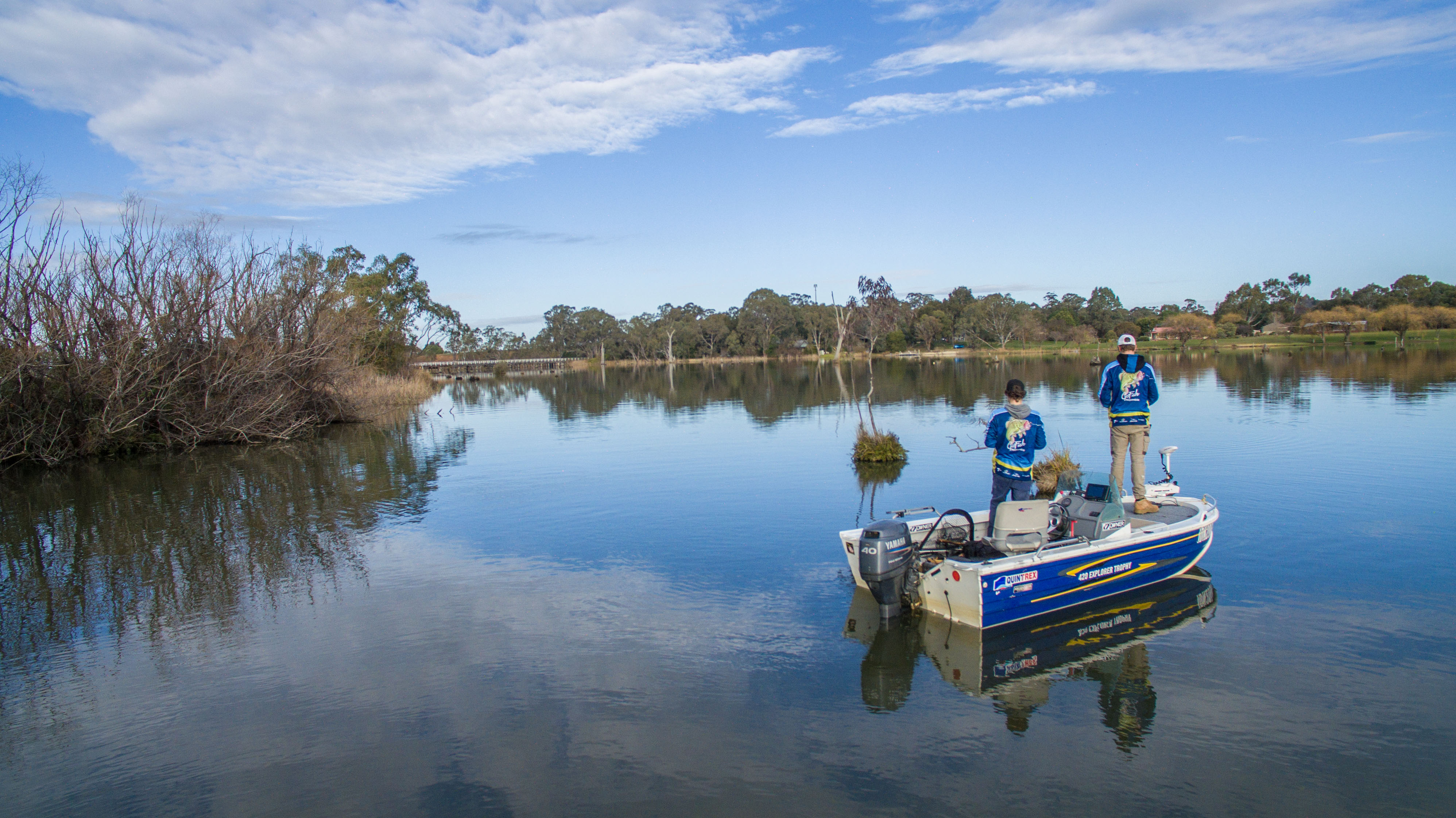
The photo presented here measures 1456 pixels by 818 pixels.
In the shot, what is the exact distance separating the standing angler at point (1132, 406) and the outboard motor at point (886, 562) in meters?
3.55

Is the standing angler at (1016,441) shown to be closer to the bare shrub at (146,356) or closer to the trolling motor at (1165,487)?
the trolling motor at (1165,487)

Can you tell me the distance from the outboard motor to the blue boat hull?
840 mm

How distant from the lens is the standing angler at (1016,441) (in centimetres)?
897

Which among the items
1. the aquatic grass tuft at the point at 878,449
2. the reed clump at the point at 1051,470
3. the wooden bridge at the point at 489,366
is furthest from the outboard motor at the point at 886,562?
the wooden bridge at the point at 489,366

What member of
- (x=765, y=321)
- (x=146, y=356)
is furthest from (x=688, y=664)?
(x=765, y=321)

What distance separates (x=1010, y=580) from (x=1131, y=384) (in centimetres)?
382

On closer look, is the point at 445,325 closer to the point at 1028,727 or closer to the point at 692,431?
the point at 692,431

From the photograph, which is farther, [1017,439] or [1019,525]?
[1017,439]

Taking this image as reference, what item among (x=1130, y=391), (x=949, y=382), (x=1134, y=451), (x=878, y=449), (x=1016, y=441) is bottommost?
(x=878, y=449)

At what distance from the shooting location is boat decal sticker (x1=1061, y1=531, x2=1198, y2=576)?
799 centimetres

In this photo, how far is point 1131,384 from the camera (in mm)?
9898

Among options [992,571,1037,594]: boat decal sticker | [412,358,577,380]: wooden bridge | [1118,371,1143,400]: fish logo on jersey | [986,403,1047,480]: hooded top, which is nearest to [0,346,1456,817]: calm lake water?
[992,571,1037,594]: boat decal sticker

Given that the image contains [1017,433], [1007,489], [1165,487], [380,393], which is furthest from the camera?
[380,393]

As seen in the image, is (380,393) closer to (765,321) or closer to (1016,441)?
(1016,441)
